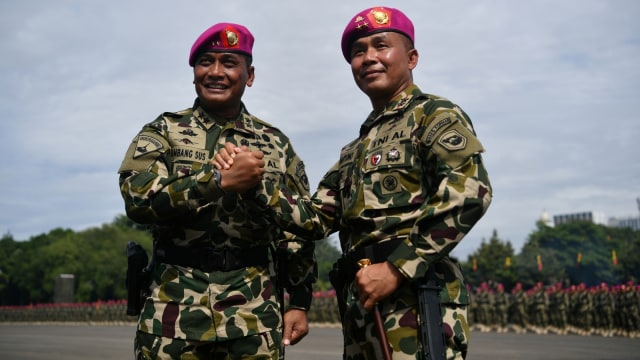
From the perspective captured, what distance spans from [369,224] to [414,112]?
0.60m

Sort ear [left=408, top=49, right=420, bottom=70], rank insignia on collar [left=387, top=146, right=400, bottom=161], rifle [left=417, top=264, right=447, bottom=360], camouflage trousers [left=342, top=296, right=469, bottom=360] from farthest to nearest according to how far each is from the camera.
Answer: ear [left=408, top=49, right=420, bottom=70], rank insignia on collar [left=387, top=146, right=400, bottom=161], camouflage trousers [left=342, top=296, right=469, bottom=360], rifle [left=417, top=264, right=447, bottom=360]

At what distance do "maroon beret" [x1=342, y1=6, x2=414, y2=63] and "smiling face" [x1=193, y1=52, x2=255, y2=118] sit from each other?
0.74 m

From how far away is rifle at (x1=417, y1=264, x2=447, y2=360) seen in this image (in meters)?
2.83

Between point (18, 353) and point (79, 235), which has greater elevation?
point (79, 235)

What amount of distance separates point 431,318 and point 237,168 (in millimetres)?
1183

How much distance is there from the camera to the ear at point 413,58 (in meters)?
3.54

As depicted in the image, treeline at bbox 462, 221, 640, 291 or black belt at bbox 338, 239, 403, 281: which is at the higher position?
treeline at bbox 462, 221, 640, 291

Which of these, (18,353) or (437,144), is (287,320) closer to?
(437,144)

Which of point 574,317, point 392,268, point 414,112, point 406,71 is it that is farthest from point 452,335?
point 574,317

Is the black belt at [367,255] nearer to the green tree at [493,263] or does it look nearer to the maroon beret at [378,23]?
the maroon beret at [378,23]

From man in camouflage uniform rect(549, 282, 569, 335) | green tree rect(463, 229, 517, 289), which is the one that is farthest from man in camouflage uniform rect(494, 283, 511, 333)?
green tree rect(463, 229, 517, 289)

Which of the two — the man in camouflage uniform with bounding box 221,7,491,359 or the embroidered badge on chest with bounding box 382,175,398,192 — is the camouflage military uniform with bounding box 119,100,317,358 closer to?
the man in camouflage uniform with bounding box 221,7,491,359

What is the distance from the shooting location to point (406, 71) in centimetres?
349

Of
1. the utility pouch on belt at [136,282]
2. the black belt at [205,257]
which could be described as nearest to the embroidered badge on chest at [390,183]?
the black belt at [205,257]
